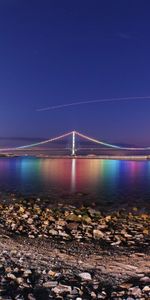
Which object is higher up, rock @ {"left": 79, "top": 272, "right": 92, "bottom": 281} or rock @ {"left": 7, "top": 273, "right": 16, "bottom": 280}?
rock @ {"left": 7, "top": 273, "right": 16, "bottom": 280}

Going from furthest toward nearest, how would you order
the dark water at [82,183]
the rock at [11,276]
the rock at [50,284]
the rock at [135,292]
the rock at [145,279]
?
the dark water at [82,183]
the rock at [145,279]
the rock at [11,276]
the rock at [50,284]
the rock at [135,292]

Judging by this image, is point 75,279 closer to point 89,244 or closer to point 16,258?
point 16,258

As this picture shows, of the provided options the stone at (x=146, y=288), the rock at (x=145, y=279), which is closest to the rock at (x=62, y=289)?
the stone at (x=146, y=288)

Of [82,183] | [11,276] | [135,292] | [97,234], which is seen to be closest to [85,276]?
[135,292]

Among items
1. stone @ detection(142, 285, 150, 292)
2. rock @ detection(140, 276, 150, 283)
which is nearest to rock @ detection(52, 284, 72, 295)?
stone @ detection(142, 285, 150, 292)

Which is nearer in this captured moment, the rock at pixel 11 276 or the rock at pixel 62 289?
the rock at pixel 62 289

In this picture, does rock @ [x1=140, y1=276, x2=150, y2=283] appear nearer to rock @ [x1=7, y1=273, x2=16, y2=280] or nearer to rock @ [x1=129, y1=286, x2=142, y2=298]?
rock @ [x1=129, y1=286, x2=142, y2=298]

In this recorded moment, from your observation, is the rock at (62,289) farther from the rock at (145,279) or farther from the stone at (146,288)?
the rock at (145,279)

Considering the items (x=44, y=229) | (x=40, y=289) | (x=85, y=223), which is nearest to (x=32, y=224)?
(x=44, y=229)
